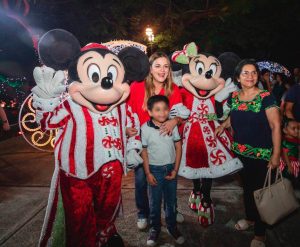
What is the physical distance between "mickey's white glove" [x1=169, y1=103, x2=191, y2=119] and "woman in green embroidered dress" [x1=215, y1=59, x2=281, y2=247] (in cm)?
45

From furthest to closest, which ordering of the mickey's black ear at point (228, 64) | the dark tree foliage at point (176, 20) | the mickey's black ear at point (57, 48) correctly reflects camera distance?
the dark tree foliage at point (176, 20)
the mickey's black ear at point (228, 64)
the mickey's black ear at point (57, 48)

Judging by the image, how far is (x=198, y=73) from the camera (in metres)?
3.21

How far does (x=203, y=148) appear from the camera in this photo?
3.17m

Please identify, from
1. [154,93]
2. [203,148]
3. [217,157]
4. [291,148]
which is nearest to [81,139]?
[154,93]

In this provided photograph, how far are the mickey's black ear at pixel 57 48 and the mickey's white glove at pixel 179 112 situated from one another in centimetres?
110

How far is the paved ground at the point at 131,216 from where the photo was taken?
3020 millimetres

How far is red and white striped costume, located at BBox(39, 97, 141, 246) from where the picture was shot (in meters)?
2.41

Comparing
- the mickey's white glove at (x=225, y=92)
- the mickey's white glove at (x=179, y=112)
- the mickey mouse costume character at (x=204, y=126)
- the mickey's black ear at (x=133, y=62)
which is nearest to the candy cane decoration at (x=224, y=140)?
the mickey mouse costume character at (x=204, y=126)

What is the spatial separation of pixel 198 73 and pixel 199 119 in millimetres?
501

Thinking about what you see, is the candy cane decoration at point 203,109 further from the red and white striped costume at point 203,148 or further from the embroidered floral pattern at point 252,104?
the embroidered floral pattern at point 252,104

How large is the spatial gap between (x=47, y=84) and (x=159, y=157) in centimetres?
118

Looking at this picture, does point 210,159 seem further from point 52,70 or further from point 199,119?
point 52,70

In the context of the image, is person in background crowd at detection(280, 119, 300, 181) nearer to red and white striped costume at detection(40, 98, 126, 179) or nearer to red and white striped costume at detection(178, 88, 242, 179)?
red and white striped costume at detection(178, 88, 242, 179)

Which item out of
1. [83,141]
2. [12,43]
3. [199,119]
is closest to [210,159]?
[199,119]
